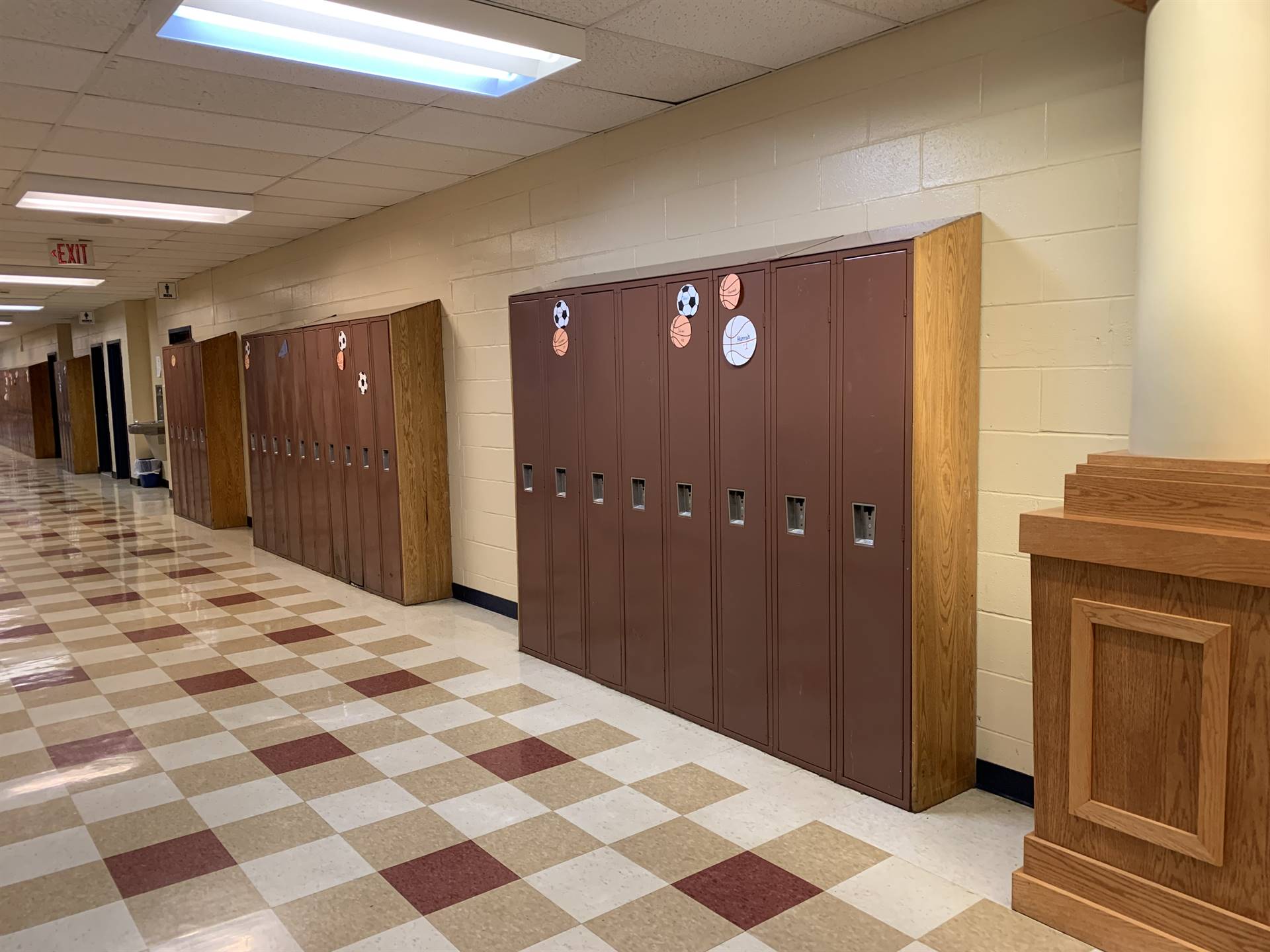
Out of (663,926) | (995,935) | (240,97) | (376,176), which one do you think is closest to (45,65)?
(240,97)

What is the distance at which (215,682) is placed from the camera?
444 cm

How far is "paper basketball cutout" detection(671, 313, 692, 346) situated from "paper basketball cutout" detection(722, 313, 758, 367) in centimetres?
20

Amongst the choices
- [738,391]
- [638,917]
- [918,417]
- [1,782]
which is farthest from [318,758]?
[918,417]

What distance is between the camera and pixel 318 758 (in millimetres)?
3494

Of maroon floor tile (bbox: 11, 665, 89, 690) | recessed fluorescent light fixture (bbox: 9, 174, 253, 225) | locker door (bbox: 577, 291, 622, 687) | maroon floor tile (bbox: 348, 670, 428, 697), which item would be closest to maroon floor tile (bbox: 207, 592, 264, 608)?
maroon floor tile (bbox: 11, 665, 89, 690)

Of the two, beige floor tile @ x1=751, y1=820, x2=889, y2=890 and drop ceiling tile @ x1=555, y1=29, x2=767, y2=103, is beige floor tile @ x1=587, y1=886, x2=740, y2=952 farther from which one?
drop ceiling tile @ x1=555, y1=29, x2=767, y2=103

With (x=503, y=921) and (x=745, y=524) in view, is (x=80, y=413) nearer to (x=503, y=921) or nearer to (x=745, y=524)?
(x=745, y=524)

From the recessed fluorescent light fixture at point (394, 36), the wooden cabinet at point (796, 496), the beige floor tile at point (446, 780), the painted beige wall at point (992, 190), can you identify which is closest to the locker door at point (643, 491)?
the wooden cabinet at point (796, 496)

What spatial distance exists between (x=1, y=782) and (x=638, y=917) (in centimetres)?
247

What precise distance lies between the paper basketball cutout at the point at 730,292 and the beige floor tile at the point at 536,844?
74.0 inches

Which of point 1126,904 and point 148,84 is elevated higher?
point 148,84

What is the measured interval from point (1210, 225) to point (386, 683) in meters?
3.68

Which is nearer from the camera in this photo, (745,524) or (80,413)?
(745,524)

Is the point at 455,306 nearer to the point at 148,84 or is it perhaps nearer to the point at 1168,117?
the point at 148,84
